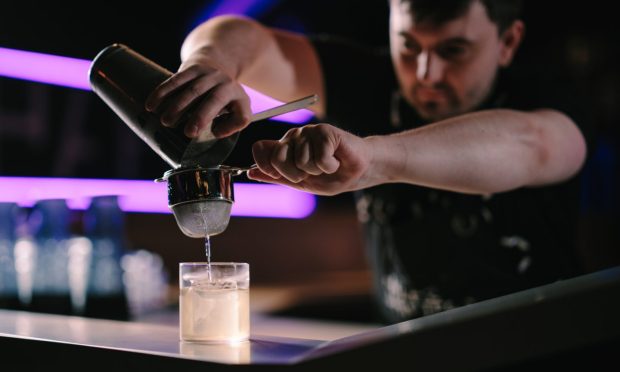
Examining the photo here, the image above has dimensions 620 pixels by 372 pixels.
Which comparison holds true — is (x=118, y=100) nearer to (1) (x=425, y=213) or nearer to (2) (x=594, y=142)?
(1) (x=425, y=213)

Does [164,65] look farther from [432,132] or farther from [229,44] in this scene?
[432,132]

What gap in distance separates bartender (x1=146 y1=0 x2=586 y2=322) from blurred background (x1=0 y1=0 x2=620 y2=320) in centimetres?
12

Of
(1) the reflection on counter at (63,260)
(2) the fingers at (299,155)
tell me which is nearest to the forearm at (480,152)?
(2) the fingers at (299,155)

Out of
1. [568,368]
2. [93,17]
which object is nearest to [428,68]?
[568,368]

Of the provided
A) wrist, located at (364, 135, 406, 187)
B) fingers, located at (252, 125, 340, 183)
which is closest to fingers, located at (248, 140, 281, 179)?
fingers, located at (252, 125, 340, 183)

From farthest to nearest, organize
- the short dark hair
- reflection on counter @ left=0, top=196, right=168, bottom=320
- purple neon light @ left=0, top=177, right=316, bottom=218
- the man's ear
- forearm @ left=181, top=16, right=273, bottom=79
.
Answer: purple neon light @ left=0, top=177, right=316, bottom=218 < reflection on counter @ left=0, top=196, right=168, bottom=320 < the man's ear < the short dark hair < forearm @ left=181, top=16, right=273, bottom=79

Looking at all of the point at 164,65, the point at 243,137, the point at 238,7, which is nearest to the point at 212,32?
the point at 164,65

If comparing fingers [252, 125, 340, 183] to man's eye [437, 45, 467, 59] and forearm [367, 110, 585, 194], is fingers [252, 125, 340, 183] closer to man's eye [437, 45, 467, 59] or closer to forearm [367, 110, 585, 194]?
forearm [367, 110, 585, 194]

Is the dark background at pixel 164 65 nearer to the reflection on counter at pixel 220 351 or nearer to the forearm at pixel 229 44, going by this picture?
the forearm at pixel 229 44

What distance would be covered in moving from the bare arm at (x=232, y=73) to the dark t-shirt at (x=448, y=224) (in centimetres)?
11

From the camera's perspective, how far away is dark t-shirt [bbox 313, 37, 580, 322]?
5.01 ft

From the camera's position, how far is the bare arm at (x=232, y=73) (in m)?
0.85

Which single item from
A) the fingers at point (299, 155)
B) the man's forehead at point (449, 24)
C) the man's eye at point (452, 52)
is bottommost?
the fingers at point (299, 155)

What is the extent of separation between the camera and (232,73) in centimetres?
124
